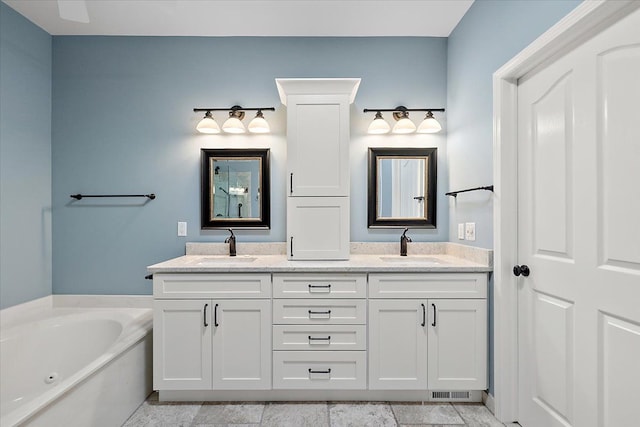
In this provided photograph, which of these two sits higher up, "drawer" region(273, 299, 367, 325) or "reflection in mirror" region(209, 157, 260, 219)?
"reflection in mirror" region(209, 157, 260, 219)

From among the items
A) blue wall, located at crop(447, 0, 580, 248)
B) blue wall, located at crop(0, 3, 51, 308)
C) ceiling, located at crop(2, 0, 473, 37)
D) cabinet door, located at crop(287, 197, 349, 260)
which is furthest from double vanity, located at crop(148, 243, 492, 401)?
ceiling, located at crop(2, 0, 473, 37)

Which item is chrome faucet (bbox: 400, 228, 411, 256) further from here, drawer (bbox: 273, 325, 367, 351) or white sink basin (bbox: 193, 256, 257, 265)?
white sink basin (bbox: 193, 256, 257, 265)

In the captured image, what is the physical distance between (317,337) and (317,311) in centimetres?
16

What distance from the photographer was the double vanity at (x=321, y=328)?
199cm

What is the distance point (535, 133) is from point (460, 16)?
1.19m

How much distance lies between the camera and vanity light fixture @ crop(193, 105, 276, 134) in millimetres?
2479

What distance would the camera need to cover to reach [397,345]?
2.00m

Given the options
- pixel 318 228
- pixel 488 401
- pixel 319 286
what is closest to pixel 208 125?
pixel 318 228

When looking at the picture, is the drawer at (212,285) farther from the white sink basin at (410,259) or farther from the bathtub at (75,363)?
the white sink basin at (410,259)

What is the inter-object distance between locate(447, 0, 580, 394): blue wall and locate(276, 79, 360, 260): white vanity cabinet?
31.7 inches

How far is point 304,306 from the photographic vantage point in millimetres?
2020

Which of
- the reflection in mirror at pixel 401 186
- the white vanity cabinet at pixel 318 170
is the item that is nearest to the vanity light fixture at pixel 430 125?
the reflection in mirror at pixel 401 186

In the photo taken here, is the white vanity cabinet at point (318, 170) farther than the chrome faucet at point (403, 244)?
No

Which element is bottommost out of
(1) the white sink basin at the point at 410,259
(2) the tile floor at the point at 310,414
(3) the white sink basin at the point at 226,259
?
(2) the tile floor at the point at 310,414
